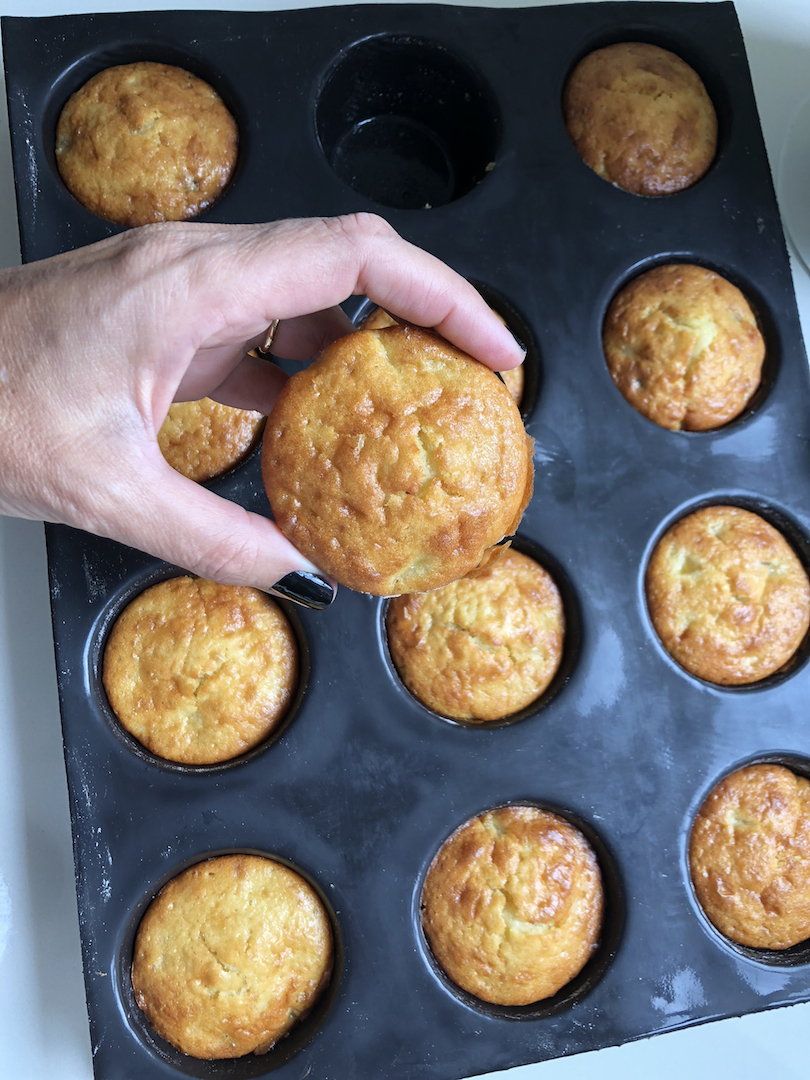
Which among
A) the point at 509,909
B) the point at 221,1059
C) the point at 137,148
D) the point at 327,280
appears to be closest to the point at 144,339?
the point at 327,280

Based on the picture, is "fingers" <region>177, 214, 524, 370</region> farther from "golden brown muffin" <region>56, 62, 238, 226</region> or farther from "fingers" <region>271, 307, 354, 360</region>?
"golden brown muffin" <region>56, 62, 238, 226</region>

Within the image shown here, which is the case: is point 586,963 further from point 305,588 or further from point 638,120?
point 638,120

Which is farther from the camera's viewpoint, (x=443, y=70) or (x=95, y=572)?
(x=443, y=70)

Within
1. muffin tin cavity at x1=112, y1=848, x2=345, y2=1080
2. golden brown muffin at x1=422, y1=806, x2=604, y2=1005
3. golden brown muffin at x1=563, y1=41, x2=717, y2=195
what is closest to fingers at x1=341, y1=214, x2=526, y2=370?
golden brown muffin at x1=563, y1=41, x2=717, y2=195

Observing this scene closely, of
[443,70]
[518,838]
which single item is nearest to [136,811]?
[518,838]

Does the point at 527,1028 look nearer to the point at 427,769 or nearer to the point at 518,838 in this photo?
the point at 518,838

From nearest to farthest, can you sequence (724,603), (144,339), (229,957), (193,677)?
(144,339) → (229,957) → (193,677) → (724,603)
